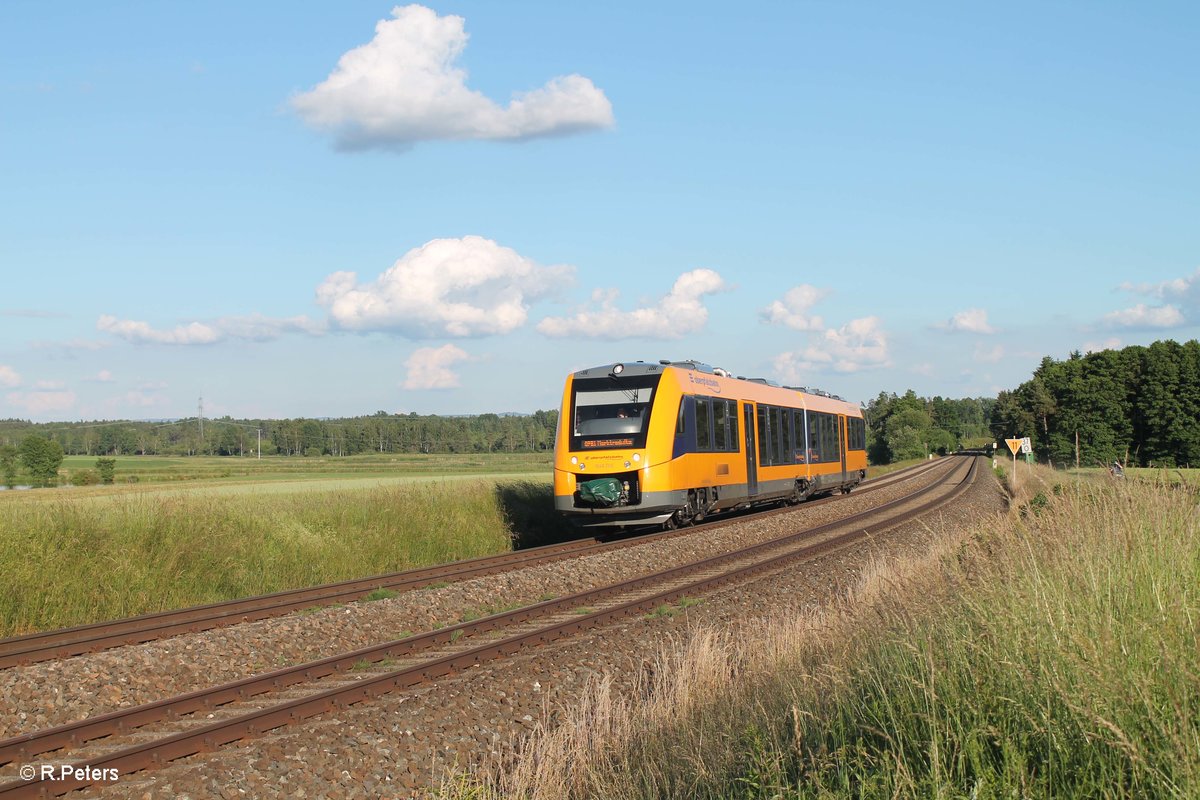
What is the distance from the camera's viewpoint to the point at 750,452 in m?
24.3

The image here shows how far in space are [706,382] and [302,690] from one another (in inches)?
559

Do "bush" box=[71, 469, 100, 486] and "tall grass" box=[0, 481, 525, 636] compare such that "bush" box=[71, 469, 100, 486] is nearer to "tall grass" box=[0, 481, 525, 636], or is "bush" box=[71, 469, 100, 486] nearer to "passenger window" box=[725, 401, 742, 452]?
"tall grass" box=[0, 481, 525, 636]

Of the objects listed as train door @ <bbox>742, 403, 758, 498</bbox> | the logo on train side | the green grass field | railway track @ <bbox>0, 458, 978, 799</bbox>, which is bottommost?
railway track @ <bbox>0, 458, 978, 799</bbox>

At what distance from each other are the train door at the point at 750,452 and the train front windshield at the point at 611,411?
15.8ft

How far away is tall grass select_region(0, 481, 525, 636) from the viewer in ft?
41.8

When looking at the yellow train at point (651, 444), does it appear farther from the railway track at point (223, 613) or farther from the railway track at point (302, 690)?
the railway track at point (302, 690)

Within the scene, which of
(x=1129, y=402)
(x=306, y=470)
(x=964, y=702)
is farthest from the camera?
(x=1129, y=402)

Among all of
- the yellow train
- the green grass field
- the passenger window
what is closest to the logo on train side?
the yellow train

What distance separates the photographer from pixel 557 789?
5.70 metres

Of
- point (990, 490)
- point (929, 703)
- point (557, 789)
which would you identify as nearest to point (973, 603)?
point (929, 703)

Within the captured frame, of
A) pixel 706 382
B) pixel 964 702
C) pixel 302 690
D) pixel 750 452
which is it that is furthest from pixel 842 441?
pixel 964 702

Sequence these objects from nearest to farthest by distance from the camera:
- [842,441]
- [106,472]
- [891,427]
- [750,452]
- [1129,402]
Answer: [750,452]
[842,441]
[106,472]
[1129,402]
[891,427]

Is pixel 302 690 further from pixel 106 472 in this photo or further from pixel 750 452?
pixel 106 472

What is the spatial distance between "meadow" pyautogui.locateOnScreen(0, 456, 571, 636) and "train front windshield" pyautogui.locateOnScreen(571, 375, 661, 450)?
3.37 meters
